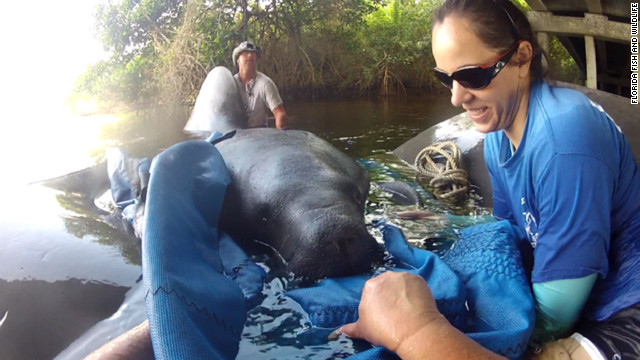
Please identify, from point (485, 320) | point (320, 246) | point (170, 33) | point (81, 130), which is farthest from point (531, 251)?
point (170, 33)

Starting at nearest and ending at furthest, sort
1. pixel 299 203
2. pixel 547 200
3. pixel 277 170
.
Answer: pixel 547 200, pixel 299 203, pixel 277 170

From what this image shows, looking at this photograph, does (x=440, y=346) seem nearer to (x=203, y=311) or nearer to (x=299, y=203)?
(x=203, y=311)

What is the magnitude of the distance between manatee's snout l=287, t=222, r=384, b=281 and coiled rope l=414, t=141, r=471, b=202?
2281 millimetres

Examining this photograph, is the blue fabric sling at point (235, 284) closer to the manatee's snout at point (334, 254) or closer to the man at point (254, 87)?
the manatee's snout at point (334, 254)

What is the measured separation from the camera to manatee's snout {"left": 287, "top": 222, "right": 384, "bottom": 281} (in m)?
2.88

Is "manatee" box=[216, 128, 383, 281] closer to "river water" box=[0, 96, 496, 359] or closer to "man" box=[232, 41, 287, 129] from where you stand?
"river water" box=[0, 96, 496, 359]

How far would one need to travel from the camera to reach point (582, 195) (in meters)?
1.95

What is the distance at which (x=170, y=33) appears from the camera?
14.3m

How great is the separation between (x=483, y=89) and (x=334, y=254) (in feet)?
3.85

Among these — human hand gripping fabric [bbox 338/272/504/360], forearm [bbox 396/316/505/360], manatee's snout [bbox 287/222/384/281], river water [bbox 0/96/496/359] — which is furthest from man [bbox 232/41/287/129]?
forearm [bbox 396/316/505/360]

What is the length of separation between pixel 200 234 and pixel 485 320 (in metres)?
1.58

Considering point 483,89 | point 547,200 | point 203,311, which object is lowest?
point 203,311

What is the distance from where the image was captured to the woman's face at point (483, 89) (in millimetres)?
2172

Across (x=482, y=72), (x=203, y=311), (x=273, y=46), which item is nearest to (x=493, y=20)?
(x=482, y=72)
